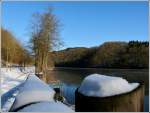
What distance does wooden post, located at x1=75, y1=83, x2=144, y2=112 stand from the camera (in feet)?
2.47

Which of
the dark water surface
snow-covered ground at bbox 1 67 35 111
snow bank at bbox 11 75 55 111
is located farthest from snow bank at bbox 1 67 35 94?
snow bank at bbox 11 75 55 111

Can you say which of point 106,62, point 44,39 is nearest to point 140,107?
point 106,62

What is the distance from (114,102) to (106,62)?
5.61 m

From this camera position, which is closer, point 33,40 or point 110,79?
point 110,79

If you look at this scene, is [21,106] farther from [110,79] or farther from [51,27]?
[51,27]

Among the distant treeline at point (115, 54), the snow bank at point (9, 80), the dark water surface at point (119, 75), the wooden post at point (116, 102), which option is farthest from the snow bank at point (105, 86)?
the snow bank at point (9, 80)

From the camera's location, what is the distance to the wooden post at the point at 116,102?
75 centimetres

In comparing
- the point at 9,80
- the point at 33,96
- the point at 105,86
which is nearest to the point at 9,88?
the point at 9,80

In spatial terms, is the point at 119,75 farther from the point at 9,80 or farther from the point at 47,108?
the point at 9,80

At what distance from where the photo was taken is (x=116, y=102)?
75 cm

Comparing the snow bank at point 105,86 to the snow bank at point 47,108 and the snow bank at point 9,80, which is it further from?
the snow bank at point 9,80

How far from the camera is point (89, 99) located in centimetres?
78

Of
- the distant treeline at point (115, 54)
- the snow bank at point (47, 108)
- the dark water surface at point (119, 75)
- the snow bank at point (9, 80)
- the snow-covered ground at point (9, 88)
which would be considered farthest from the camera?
the snow bank at point (9, 80)

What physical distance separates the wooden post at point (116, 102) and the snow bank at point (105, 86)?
11 mm
